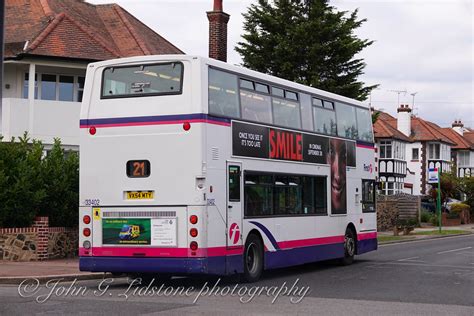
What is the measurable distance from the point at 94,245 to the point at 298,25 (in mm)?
23348

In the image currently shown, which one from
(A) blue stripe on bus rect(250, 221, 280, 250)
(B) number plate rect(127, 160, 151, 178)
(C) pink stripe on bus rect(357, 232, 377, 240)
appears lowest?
(C) pink stripe on bus rect(357, 232, 377, 240)

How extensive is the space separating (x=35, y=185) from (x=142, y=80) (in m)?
6.70

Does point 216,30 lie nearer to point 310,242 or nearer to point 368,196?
point 368,196

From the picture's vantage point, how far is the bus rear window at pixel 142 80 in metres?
13.7

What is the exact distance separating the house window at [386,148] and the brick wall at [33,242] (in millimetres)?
54481

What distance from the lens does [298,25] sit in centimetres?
3531

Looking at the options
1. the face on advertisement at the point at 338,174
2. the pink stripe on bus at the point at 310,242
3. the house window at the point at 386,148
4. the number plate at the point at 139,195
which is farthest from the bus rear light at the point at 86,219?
the house window at the point at 386,148

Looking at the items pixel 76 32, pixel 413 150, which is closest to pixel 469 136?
pixel 413 150

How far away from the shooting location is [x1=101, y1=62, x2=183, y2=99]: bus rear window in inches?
540

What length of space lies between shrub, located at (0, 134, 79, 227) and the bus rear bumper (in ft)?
18.1

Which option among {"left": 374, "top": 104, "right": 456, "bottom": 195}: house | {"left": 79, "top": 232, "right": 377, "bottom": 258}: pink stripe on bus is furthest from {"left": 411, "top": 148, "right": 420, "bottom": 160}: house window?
{"left": 79, "top": 232, "right": 377, "bottom": 258}: pink stripe on bus

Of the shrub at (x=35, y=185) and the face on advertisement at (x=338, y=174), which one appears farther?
the shrub at (x=35, y=185)

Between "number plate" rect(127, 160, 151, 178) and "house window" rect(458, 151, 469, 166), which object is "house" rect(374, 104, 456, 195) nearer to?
"house window" rect(458, 151, 469, 166)

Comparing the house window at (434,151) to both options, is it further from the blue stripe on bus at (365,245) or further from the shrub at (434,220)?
the blue stripe on bus at (365,245)
